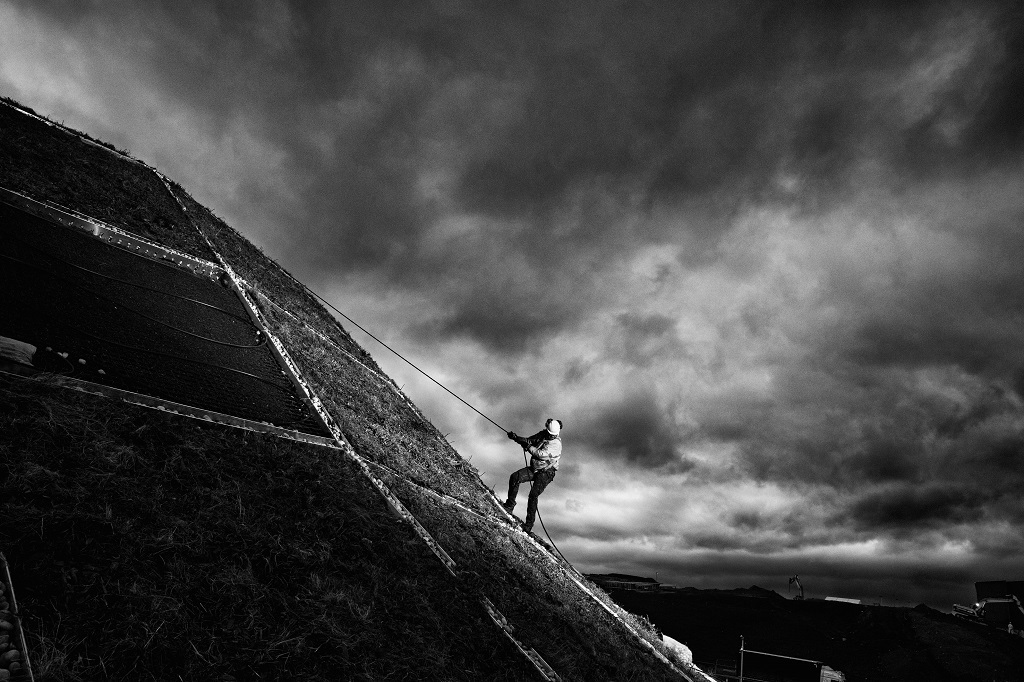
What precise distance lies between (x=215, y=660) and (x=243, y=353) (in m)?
4.93

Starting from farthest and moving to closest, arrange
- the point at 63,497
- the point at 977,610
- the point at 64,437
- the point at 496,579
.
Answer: the point at 977,610 < the point at 496,579 < the point at 64,437 < the point at 63,497

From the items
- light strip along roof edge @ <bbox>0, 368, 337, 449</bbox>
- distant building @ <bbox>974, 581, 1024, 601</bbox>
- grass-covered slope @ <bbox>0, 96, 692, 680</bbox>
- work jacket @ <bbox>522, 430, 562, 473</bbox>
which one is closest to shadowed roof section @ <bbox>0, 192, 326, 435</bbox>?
light strip along roof edge @ <bbox>0, 368, 337, 449</bbox>

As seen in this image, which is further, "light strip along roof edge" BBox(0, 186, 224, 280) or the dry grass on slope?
"light strip along roof edge" BBox(0, 186, 224, 280)

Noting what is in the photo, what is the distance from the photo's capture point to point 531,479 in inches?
469

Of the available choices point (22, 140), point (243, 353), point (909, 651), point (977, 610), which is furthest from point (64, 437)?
point (977, 610)

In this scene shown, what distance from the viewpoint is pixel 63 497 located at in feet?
13.4

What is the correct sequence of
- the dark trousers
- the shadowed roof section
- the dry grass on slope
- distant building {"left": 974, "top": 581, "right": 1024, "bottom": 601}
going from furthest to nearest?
distant building {"left": 974, "top": 581, "right": 1024, "bottom": 601} → the dark trousers → the shadowed roof section → the dry grass on slope

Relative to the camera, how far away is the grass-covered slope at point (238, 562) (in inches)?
140

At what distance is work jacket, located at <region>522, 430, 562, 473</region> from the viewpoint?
11.8m

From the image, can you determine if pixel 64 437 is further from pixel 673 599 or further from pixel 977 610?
pixel 673 599

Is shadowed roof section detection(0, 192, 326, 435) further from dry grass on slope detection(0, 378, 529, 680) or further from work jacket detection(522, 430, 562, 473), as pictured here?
work jacket detection(522, 430, 562, 473)

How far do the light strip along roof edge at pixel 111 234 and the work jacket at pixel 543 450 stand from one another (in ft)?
20.3

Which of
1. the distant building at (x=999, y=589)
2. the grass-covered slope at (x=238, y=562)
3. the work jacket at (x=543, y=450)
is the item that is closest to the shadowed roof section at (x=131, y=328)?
the grass-covered slope at (x=238, y=562)

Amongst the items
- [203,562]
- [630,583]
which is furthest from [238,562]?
[630,583]
